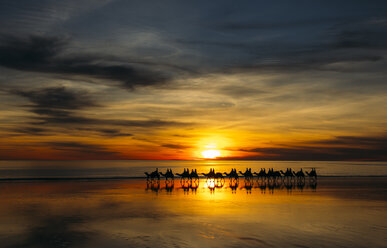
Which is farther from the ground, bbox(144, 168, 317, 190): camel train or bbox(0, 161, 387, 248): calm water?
bbox(144, 168, 317, 190): camel train

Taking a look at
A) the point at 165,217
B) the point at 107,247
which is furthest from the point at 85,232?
the point at 165,217

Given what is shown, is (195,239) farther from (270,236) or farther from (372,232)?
(372,232)

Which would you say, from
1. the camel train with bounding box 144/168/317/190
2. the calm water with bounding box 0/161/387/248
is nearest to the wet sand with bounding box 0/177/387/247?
the calm water with bounding box 0/161/387/248

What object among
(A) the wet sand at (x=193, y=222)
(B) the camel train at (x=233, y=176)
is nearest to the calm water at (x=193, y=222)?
(A) the wet sand at (x=193, y=222)

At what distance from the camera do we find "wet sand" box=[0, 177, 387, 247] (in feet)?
47.4

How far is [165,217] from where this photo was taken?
19719mm

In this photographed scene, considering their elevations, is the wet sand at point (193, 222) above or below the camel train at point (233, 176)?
below

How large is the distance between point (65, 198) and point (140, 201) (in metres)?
6.53

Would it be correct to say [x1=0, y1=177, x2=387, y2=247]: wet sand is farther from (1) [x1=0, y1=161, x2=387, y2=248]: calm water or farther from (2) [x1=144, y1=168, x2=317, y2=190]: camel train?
(2) [x1=144, y1=168, x2=317, y2=190]: camel train

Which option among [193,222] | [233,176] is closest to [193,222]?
[193,222]

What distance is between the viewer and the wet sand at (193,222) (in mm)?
14453

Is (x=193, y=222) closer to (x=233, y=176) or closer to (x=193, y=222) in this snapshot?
(x=193, y=222)

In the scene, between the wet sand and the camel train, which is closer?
the wet sand

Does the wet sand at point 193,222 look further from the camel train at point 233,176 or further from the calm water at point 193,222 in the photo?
the camel train at point 233,176
